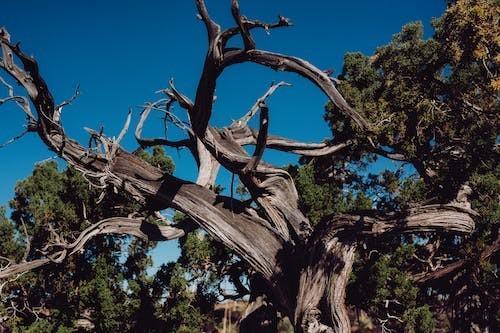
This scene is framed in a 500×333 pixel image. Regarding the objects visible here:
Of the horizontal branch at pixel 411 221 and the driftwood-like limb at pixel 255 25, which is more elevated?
the driftwood-like limb at pixel 255 25

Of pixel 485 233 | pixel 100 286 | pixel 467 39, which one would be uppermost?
pixel 467 39

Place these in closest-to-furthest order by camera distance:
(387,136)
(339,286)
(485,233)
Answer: (339,286), (387,136), (485,233)

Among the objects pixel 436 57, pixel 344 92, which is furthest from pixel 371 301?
pixel 436 57

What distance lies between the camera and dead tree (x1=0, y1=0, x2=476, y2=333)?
282 inches

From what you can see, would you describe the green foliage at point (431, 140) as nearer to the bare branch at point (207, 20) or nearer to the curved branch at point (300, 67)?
the curved branch at point (300, 67)

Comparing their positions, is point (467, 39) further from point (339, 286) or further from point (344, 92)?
point (339, 286)

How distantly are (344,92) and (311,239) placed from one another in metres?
4.00

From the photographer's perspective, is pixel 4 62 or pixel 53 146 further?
pixel 53 146

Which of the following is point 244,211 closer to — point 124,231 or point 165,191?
point 165,191

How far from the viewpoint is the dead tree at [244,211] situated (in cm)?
717

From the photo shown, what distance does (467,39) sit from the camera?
26.4 ft

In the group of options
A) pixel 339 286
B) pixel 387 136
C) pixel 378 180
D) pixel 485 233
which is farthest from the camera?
pixel 378 180

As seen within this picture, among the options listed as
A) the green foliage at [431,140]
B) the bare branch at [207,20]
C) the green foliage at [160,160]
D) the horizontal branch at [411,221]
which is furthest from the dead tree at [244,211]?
the green foliage at [160,160]

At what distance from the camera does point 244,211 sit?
28.8ft
